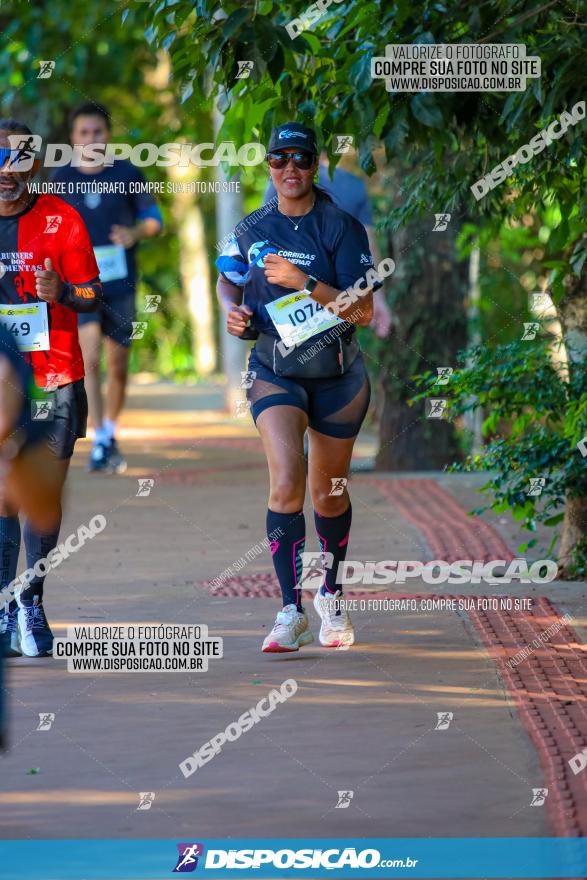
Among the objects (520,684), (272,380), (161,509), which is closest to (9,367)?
(272,380)

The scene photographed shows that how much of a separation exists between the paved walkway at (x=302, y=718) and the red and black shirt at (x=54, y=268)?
4.07 ft

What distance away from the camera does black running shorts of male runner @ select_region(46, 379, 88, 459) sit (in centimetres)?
729

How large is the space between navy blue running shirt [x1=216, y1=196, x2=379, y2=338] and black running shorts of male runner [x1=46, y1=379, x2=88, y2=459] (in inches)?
32.0

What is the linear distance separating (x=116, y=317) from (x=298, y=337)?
6341mm

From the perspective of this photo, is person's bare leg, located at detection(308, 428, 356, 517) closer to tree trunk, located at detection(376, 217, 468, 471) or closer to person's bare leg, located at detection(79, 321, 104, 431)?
person's bare leg, located at detection(79, 321, 104, 431)

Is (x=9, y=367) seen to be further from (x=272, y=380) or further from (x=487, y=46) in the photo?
(x=487, y=46)

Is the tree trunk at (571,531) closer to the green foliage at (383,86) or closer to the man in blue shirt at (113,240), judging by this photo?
the green foliage at (383,86)

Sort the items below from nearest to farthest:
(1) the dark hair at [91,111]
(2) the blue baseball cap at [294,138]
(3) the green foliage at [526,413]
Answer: (2) the blue baseball cap at [294,138]
(3) the green foliage at [526,413]
(1) the dark hair at [91,111]

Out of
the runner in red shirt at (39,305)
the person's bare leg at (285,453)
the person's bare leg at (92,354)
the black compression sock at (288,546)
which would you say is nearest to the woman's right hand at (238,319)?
the person's bare leg at (285,453)

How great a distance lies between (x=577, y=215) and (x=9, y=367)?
9.03 feet

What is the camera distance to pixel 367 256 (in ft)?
24.7

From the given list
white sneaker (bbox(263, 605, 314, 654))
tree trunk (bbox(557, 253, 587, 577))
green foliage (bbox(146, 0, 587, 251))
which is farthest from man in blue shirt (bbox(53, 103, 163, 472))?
white sneaker (bbox(263, 605, 314, 654))

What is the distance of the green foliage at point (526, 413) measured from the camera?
8695mm

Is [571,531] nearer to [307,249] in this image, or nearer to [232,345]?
[307,249]
